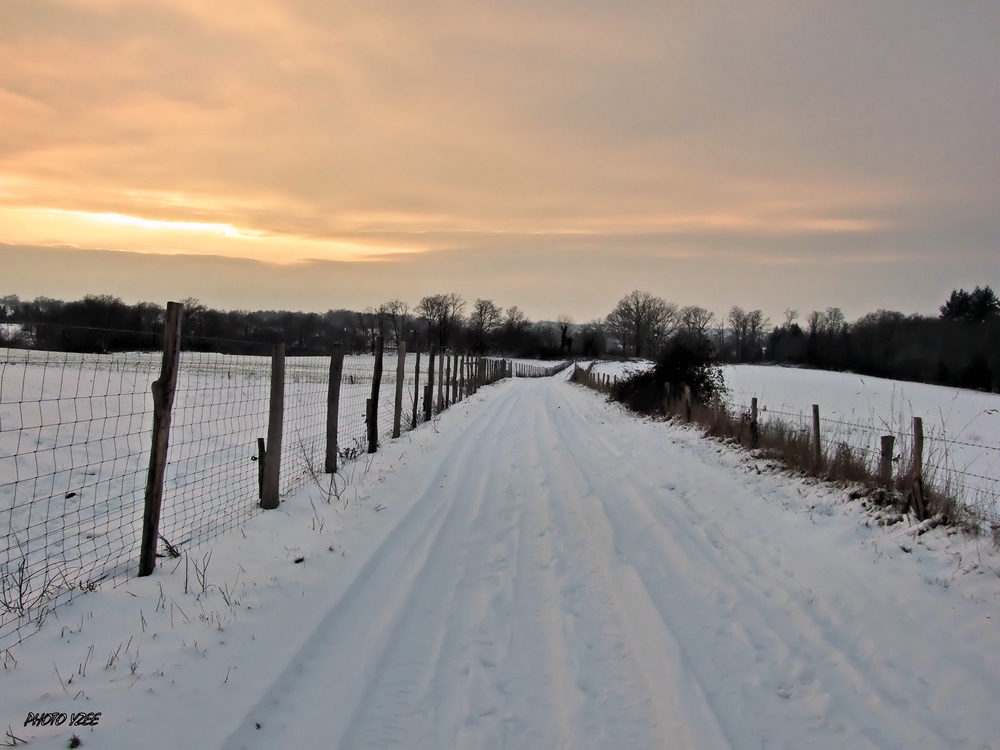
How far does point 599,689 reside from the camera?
326 centimetres

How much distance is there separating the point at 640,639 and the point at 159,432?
3.83 m

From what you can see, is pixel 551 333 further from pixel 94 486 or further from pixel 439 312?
pixel 94 486

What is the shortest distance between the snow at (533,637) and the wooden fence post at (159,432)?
26 centimetres

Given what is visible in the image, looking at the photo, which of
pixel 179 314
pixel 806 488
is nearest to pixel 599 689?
pixel 179 314

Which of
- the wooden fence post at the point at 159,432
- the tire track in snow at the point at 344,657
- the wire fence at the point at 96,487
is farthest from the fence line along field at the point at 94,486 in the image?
the tire track in snow at the point at 344,657

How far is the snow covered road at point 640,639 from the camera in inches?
116

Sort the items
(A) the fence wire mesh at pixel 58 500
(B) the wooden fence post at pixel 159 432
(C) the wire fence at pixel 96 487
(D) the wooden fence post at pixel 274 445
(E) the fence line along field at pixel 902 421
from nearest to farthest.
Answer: (A) the fence wire mesh at pixel 58 500, (B) the wooden fence post at pixel 159 432, (C) the wire fence at pixel 96 487, (D) the wooden fence post at pixel 274 445, (E) the fence line along field at pixel 902 421

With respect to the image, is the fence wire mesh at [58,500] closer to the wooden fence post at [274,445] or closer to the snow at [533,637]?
the snow at [533,637]

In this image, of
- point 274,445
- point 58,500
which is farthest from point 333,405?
point 58,500

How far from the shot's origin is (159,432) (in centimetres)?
439

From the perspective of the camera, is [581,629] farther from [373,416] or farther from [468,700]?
[373,416]

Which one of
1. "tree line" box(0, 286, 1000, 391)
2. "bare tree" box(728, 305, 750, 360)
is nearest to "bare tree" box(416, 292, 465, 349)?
"tree line" box(0, 286, 1000, 391)

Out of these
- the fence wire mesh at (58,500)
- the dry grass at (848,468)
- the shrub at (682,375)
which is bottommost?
the fence wire mesh at (58,500)

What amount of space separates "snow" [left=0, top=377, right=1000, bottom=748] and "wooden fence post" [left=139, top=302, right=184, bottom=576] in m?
0.26
